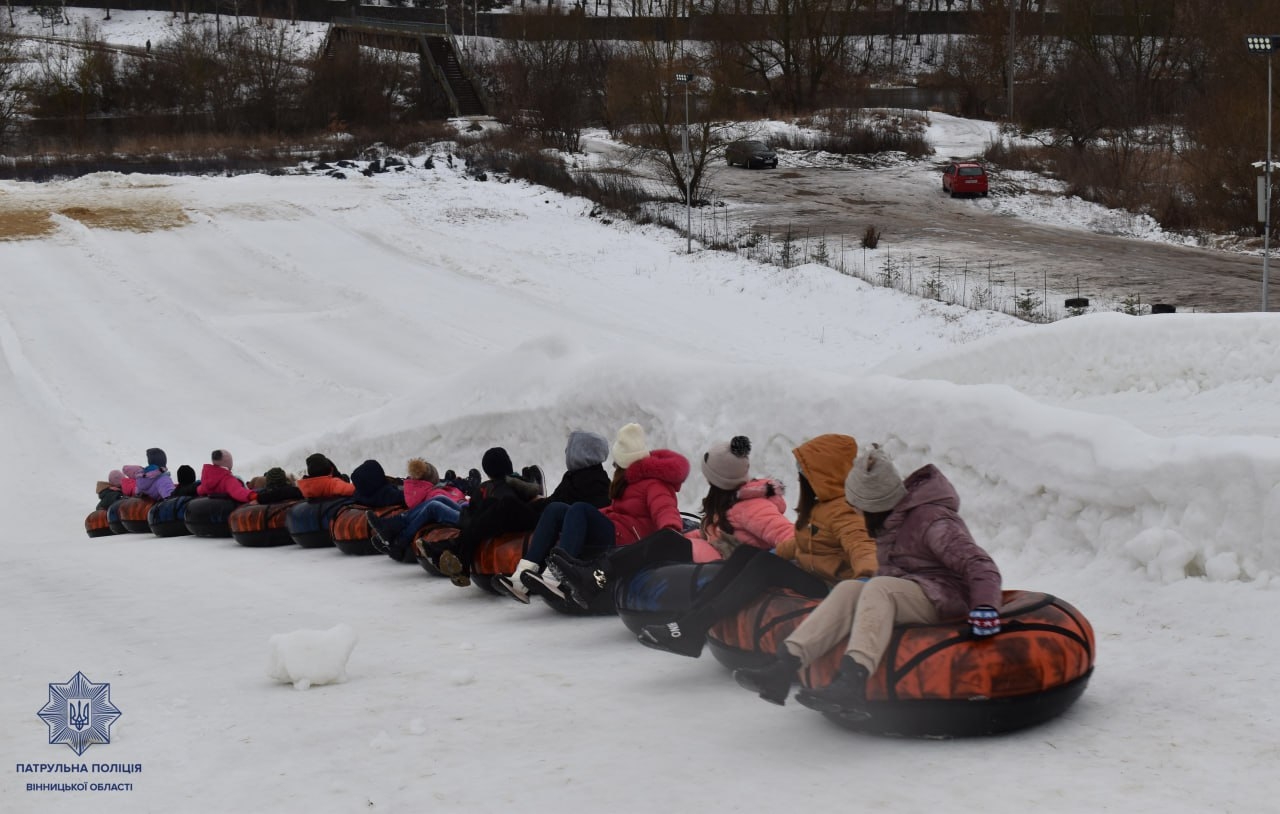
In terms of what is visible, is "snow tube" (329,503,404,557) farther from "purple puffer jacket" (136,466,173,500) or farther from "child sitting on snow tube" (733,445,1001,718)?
"child sitting on snow tube" (733,445,1001,718)

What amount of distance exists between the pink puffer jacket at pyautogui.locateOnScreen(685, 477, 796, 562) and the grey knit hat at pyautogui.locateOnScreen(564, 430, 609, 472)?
120cm

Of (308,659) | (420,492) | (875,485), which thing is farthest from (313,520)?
(875,485)

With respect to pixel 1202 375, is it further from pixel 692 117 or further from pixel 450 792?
pixel 692 117

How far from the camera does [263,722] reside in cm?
559

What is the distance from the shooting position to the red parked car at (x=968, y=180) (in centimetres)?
4275

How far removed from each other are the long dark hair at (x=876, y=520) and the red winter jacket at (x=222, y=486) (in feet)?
30.9

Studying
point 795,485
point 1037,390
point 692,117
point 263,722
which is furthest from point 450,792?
point 692,117

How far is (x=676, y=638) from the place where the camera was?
5.83 m

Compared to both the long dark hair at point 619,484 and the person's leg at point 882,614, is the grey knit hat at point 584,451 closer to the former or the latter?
the long dark hair at point 619,484

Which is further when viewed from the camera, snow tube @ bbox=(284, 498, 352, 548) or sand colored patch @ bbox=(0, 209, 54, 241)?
sand colored patch @ bbox=(0, 209, 54, 241)

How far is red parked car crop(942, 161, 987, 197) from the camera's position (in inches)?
1683

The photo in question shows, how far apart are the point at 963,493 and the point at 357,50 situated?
61633 mm

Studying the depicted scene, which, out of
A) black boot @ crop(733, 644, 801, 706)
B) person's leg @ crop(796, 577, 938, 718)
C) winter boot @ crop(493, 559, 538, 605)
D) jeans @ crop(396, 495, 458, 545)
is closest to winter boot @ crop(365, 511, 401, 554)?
jeans @ crop(396, 495, 458, 545)

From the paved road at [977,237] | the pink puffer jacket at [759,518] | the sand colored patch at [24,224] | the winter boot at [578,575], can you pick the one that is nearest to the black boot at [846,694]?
the pink puffer jacket at [759,518]
